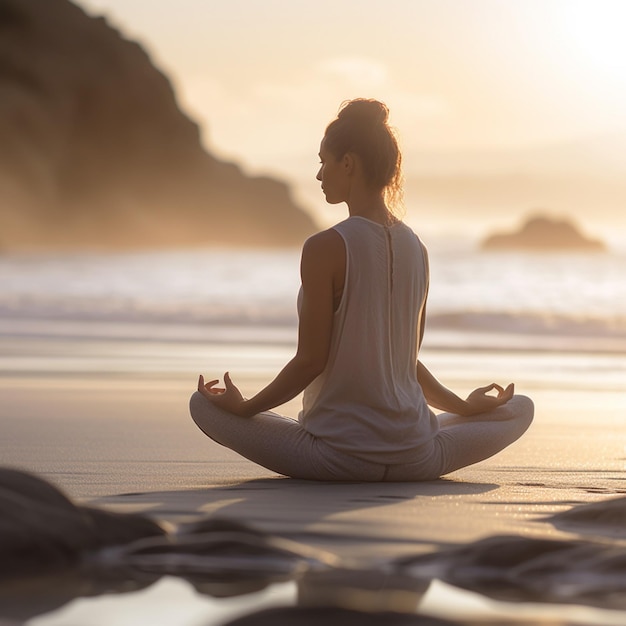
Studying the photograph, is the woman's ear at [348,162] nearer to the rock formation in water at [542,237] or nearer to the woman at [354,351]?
the woman at [354,351]

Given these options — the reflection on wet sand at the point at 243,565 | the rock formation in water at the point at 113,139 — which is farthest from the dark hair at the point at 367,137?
the rock formation in water at the point at 113,139

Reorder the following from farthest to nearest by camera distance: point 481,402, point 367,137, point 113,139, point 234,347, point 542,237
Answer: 1. point 113,139
2. point 542,237
3. point 234,347
4. point 481,402
5. point 367,137

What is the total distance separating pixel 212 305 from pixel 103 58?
173m

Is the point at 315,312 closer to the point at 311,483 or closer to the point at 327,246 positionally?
the point at 327,246

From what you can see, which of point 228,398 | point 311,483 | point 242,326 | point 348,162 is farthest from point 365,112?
point 242,326

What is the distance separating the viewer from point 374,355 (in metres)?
4.88

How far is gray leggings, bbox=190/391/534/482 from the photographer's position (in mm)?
4988

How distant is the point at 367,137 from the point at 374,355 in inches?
32.9

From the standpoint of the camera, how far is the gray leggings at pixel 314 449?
196 inches

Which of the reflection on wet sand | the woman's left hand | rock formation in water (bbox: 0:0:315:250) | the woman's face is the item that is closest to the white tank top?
the woman's face

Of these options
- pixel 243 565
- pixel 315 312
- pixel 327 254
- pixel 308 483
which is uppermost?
pixel 327 254

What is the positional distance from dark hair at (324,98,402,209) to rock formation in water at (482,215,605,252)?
12250 centimetres

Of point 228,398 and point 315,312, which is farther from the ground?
point 315,312

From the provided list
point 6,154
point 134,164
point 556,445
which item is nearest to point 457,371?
point 556,445
